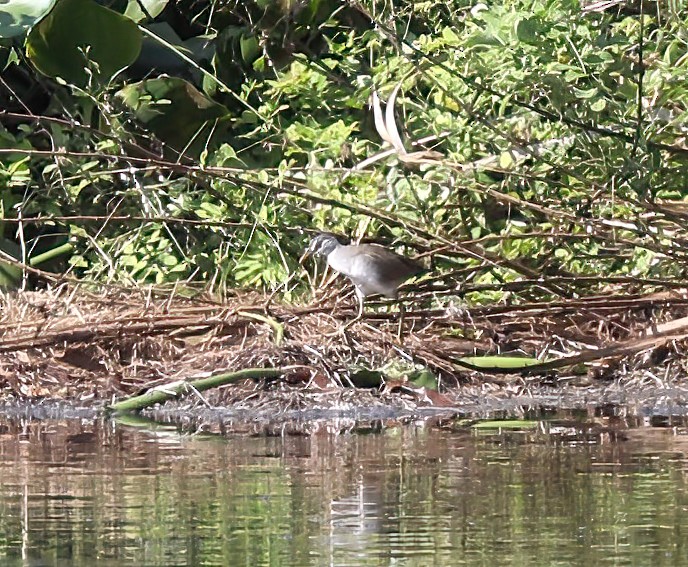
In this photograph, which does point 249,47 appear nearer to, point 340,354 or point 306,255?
point 306,255

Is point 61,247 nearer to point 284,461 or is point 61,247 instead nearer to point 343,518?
point 284,461

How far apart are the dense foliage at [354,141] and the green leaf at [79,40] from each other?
0.4 inches

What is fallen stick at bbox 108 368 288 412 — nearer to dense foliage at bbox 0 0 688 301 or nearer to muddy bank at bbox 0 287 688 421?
muddy bank at bbox 0 287 688 421

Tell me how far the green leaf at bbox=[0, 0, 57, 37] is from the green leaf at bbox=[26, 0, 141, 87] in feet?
0.29

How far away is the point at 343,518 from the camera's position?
399cm

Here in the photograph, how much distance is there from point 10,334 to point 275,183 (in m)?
1.50

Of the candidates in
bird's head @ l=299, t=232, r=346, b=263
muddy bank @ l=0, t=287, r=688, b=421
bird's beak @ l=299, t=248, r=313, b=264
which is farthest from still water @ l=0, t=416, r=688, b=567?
bird's beak @ l=299, t=248, r=313, b=264

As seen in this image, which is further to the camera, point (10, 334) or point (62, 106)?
point (62, 106)

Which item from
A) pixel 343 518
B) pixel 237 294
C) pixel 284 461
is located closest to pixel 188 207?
pixel 237 294

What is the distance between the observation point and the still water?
3568 millimetres

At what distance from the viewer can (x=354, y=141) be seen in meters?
7.62

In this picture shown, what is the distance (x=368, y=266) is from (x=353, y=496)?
94.9 inches

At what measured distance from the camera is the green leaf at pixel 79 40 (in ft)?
25.8

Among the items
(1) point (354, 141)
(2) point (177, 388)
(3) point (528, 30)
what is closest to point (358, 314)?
(2) point (177, 388)
